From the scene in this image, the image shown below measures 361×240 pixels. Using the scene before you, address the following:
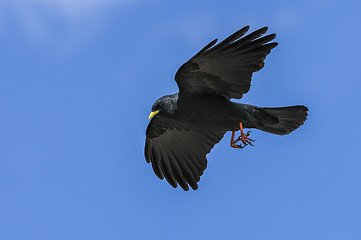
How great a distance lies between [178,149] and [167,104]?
63.4 inches

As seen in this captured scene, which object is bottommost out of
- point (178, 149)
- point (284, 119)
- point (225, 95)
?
point (284, 119)

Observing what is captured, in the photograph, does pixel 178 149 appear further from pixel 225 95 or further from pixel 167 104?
pixel 225 95

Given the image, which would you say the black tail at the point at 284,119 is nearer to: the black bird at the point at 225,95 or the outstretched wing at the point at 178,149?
the black bird at the point at 225,95

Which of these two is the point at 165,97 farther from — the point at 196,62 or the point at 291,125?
the point at 291,125

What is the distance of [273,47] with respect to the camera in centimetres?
858

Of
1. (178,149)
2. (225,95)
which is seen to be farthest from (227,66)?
(178,149)

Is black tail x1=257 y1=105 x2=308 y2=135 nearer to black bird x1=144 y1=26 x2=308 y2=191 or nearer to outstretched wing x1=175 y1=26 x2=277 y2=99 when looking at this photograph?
black bird x1=144 y1=26 x2=308 y2=191

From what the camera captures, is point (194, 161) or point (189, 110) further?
point (194, 161)

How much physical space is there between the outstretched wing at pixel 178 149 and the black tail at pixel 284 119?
1.06 metres

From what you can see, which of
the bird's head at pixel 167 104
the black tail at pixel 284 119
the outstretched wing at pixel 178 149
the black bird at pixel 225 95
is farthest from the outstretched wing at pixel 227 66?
the outstretched wing at pixel 178 149

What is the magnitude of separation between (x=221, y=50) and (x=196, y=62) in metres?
0.44

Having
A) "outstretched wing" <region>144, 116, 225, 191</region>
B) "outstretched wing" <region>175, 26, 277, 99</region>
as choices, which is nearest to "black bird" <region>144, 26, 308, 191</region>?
"outstretched wing" <region>175, 26, 277, 99</region>

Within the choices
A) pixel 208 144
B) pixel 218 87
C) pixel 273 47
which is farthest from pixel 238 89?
pixel 208 144

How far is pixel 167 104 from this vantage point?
373 inches
